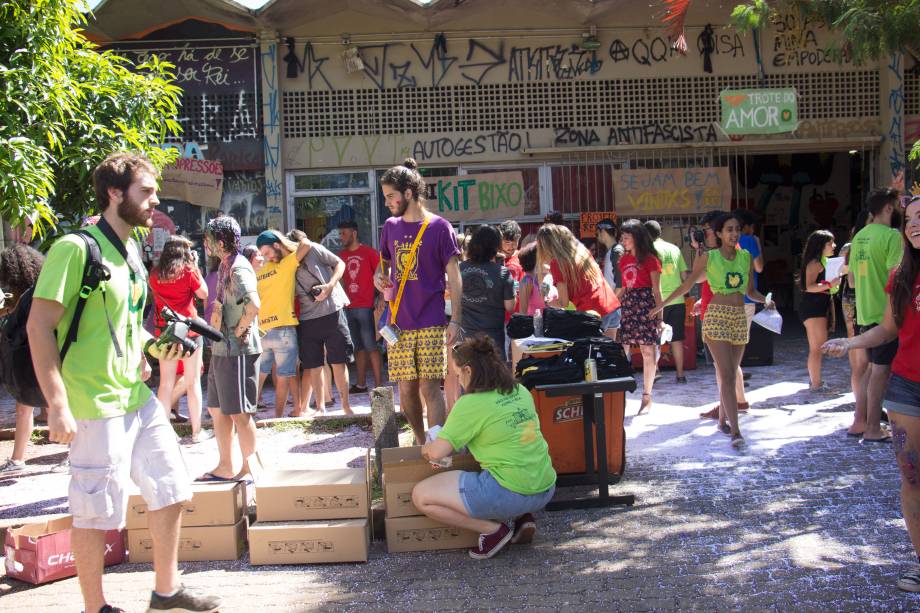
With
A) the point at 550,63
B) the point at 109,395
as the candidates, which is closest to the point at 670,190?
the point at 550,63

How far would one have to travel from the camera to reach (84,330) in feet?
12.8

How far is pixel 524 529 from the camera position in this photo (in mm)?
5008

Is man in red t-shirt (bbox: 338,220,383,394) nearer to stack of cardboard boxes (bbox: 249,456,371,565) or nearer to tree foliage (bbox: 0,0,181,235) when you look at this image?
A: tree foliage (bbox: 0,0,181,235)

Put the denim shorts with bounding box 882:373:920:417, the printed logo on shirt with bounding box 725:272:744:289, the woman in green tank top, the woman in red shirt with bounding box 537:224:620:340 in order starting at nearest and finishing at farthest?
the denim shorts with bounding box 882:373:920:417 → the woman in green tank top → the printed logo on shirt with bounding box 725:272:744:289 → the woman in red shirt with bounding box 537:224:620:340

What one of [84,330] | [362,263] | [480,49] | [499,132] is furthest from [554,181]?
[84,330]

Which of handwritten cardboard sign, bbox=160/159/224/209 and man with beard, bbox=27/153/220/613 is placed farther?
handwritten cardboard sign, bbox=160/159/224/209

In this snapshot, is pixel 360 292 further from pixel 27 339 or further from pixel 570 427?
pixel 27 339

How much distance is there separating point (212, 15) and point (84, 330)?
8.76 metres

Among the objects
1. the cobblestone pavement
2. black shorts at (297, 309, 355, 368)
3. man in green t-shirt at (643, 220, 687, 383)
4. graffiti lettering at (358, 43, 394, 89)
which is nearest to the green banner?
man in green t-shirt at (643, 220, 687, 383)

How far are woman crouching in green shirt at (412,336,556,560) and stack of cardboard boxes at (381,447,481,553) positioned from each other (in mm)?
115

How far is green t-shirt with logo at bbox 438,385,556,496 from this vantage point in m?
4.85

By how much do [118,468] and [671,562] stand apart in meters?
2.73

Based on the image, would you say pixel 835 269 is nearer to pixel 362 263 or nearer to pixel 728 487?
pixel 728 487

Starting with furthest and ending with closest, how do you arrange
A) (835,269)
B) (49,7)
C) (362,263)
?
(362,263)
(835,269)
(49,7)
